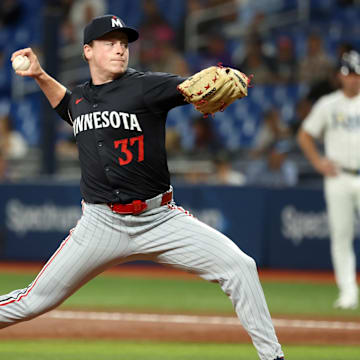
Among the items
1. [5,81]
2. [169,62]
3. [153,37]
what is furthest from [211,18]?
[5,81]

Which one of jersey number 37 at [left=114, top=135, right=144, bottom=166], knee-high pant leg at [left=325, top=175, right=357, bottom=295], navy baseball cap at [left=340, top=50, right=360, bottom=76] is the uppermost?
navy baseball cap at [left=340, top=50, right=360, bottom=76]

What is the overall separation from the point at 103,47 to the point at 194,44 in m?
10.8

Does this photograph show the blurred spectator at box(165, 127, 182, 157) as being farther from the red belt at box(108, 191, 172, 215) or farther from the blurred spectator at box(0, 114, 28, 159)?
the red belt at box(108, 191, 172, 215)

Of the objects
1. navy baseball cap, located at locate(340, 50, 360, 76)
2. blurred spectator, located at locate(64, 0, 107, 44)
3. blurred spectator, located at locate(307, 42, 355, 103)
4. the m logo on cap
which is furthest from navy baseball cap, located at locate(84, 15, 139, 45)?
blurred spectator, located at locate(64, 0, 107, 44)

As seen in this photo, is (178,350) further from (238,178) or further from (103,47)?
(238,178)

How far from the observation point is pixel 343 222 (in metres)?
7.78

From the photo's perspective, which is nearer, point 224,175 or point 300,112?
point 224,175

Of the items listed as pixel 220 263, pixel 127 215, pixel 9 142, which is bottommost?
pixel 220 263

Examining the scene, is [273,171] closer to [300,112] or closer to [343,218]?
[300,112]

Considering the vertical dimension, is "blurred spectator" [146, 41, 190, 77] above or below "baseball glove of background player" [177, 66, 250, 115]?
above

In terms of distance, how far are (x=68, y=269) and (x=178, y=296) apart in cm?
468

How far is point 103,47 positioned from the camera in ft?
14.6

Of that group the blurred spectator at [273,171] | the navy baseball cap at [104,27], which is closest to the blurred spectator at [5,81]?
the blurred spectator at [273,171]

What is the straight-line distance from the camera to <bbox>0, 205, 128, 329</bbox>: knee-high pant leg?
4352mm
